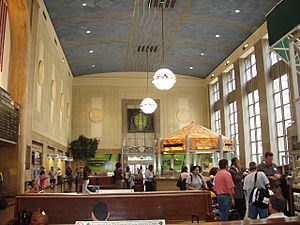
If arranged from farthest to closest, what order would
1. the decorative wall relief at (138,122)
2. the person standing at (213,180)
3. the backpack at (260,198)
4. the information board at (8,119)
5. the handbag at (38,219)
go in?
the decorative wall relief at (138,122), the information board at (8,119), the person standing at (213,180), the backpack at (260,198), the handbag at (38,219)

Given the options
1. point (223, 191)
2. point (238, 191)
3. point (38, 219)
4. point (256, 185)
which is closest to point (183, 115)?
point (238, 191)

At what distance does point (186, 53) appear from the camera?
1853 cm

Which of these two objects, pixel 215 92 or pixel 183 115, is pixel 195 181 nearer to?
pixel 215 92

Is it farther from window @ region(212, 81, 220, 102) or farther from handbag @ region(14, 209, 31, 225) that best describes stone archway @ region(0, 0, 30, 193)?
window @ region(212, 81, 220, 102)

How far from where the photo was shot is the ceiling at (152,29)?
13.1 metres

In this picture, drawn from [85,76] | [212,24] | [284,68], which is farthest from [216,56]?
[85,76]

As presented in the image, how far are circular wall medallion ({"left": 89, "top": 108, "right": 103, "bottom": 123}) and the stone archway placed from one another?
13513 mm

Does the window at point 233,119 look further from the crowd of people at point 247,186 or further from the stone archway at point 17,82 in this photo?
the stone archway at point 17,82

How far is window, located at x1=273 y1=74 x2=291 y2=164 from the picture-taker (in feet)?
44.2

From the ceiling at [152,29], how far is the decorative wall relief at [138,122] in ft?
12.5

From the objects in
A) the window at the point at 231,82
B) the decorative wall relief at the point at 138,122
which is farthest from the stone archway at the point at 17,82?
the decorative wall relief at the point at 138,122

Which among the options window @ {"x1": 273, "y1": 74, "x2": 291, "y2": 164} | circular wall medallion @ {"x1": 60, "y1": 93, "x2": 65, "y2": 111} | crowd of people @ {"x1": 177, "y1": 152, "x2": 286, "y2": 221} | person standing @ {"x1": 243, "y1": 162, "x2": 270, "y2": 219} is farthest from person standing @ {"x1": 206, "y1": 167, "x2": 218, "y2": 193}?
circular wall medallion @ {"x1": 60, "y1": 93, "x2": 65, "y2": 111}

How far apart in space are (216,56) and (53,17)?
9470mm

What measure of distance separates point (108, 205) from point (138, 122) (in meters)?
17.7
